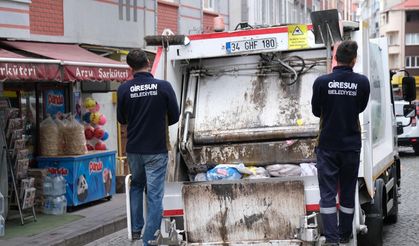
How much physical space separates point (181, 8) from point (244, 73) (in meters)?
11.4

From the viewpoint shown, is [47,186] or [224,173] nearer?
[224,173]

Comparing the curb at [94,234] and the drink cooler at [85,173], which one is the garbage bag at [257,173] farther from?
the drink cooler at [85,173]

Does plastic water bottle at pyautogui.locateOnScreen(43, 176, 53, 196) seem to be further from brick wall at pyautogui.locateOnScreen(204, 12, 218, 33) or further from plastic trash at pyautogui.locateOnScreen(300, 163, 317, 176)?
brick wall at pyautogui.locateOnScreen(204, 12, 218, 33)

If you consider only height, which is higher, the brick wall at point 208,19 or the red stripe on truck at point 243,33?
the brick wall at point 208,19

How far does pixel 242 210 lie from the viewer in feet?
20.1

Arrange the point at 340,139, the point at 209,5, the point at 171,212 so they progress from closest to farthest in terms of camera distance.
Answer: the point at 340,139 → the point at 171,212 → the point at 209,5

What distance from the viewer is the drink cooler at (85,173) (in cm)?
1106

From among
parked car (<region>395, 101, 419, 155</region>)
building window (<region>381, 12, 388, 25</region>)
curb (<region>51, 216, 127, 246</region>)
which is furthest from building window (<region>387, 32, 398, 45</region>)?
curb (<region>51, 216, 127, 246</region>)

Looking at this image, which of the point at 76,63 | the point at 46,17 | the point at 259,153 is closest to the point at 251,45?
the point at 259,153

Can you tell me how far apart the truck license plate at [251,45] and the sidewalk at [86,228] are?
3.36m

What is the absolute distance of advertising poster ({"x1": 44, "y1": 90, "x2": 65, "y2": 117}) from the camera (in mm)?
11977

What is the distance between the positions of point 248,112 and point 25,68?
3223 millimetres

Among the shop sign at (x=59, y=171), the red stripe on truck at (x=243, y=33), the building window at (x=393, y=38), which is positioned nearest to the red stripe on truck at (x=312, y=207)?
the red stripe on truck at (x=243, y=33)

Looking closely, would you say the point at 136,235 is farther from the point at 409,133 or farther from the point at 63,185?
the point at 409,133
